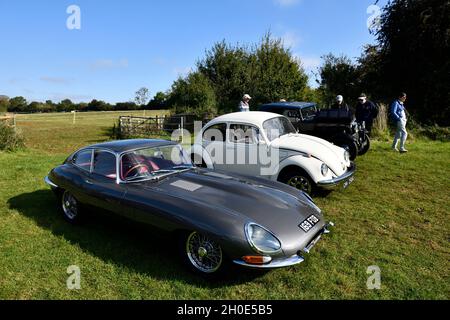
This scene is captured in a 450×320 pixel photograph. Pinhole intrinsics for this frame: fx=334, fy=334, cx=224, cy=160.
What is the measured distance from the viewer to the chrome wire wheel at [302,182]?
20.0 feet

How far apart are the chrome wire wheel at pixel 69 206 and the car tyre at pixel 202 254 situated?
226 cm

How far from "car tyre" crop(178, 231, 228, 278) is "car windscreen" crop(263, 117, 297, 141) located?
3533 millimetres

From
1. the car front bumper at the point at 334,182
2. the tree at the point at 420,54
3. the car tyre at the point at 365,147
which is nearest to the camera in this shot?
the car front bumper at the point at 334,182

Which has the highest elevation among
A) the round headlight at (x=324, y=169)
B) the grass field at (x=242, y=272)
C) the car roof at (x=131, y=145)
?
the car roof at (x=131, y=145)

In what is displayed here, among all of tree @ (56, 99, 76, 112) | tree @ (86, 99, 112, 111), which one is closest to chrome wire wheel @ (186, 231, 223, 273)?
tree @ (86, 99, 112, 111)

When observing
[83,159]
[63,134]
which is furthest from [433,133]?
[63,134]

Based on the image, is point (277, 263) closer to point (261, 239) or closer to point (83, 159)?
point (261, 239)

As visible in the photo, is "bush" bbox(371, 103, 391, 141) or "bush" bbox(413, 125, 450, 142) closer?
"bush" bbox(371, 103, 391, 141)

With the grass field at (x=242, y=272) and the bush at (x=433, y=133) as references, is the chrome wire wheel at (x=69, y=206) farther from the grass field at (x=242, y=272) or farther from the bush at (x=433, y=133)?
the bush at (x=433, y=133)

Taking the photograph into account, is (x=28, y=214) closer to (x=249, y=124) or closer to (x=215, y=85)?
(x=249, y=124)

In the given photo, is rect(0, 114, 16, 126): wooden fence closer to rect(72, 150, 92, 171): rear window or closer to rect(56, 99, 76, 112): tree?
rect(72, 150, 92, 171): rear window

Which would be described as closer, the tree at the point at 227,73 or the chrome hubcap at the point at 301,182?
the chrome hubcap at the point at 301,182

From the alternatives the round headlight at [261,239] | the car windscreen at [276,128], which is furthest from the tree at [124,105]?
the round headlight at [261,239]

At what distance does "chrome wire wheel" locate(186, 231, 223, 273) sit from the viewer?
351 cm
